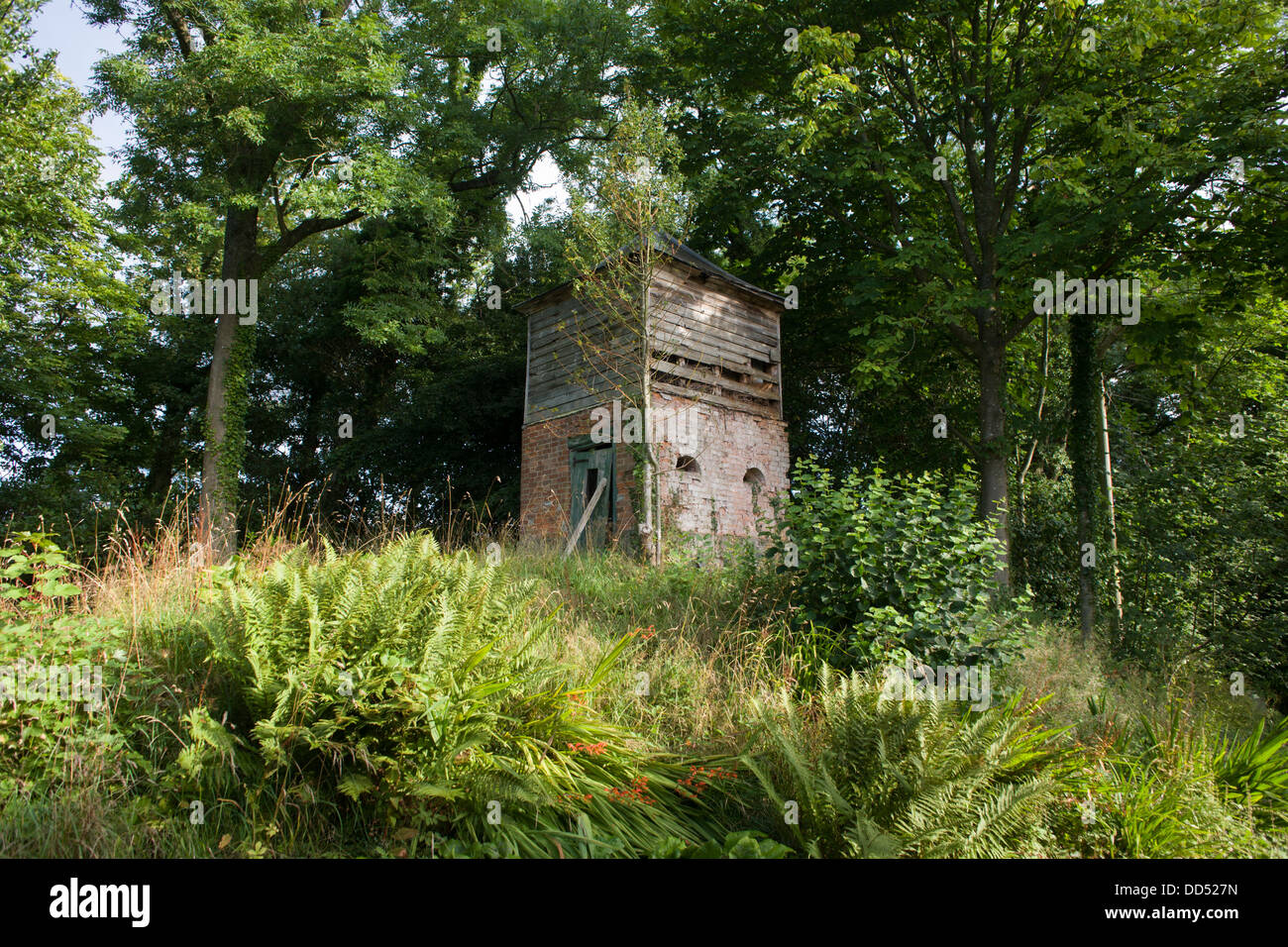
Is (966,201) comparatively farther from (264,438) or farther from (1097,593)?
(264,438)

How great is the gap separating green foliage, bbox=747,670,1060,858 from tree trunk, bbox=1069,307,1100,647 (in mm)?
7687

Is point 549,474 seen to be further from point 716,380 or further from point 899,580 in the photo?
point 899,580

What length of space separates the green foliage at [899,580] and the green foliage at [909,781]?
4.25 feet

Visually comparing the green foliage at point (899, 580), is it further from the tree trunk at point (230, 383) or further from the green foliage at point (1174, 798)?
the tree trunk at point (230, 383)

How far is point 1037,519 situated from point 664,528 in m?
8.24

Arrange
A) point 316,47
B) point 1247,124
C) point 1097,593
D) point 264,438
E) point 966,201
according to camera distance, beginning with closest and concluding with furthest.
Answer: point 1247,124 < point 1097,593 < point 316,47 < point 966,201 < point 264,438

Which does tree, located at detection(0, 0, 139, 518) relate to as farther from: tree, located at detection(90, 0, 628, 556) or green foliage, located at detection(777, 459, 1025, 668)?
green foliage, located at detection(777, 459, 1025, 668)

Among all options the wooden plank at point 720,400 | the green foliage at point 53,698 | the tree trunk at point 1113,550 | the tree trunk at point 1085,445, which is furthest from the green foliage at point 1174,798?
the wooden plank at point 720,400

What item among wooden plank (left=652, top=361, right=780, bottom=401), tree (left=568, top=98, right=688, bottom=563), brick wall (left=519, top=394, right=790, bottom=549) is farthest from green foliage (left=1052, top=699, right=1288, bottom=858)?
wooden plank (left=652, top=361, right=780, bottom=401)

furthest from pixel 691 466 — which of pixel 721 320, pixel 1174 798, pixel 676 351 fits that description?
pixel 1174 798

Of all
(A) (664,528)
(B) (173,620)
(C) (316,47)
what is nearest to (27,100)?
(C) (316,47)

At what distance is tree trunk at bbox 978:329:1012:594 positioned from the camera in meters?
13.2

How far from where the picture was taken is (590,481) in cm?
1448

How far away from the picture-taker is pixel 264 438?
2303cm
